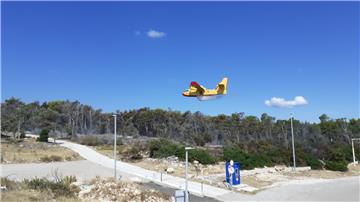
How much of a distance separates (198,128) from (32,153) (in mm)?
30514

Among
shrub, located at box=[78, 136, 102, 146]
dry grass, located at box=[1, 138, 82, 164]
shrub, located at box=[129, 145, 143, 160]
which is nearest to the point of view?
dry grass, located at box=[1, 138, 82, 164]

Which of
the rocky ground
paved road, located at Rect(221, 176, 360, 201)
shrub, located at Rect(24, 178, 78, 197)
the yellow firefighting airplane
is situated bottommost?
paved road, located at Rect(221, 176, 360, 201)

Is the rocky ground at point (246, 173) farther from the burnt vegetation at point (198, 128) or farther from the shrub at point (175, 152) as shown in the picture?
the burnt vegetation at point (198, 128)

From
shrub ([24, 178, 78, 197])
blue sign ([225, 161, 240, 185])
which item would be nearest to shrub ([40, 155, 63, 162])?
shrub ([24, 178, 78, 197])

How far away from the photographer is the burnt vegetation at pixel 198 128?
49219 mm

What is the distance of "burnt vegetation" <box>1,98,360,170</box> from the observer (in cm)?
4922

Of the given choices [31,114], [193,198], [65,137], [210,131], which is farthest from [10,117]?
[193,198]

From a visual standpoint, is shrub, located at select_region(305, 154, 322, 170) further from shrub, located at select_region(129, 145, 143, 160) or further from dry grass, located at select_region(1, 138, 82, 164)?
dry grass, located at select_region(1, 138, 82, 164)

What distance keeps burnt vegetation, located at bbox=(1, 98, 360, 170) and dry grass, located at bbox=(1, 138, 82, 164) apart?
8.52 m

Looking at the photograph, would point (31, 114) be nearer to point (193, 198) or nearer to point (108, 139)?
point (108, 139)

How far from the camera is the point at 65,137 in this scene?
63969 mm

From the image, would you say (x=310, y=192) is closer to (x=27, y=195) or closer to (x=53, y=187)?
A: (x=53, y=187)

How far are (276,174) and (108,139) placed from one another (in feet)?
93.9

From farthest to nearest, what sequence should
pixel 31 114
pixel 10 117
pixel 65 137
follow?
pixel 65 137 < pixel 31 114 < pixel 10 117
